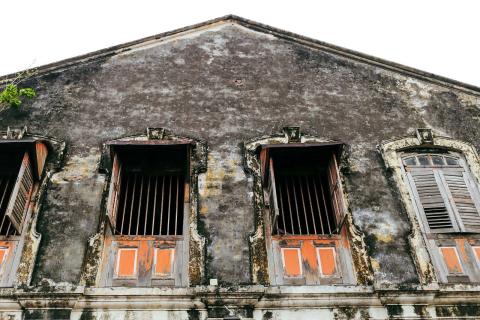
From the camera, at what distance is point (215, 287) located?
6859 millimetres

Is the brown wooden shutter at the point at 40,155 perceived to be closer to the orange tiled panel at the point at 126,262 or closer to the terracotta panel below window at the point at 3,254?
the terracotta panel below window at the point at 3,254

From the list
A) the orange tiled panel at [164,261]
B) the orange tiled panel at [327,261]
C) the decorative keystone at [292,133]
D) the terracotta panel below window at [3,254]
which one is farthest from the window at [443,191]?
the terracotta panel below window at [3,254]

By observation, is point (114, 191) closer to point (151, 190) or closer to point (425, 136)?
point (151, 190)

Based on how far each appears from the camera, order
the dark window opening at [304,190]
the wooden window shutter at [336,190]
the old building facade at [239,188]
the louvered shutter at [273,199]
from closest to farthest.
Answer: the old building facade at [239,188] < the louvered shutter at [273,199] < the wooden window shutter at [336,190] < the dark window opening at [304,190]

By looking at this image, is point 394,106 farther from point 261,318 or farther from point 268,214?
point 261,318

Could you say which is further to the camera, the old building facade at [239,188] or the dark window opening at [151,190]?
the dark window opening at [151,190]

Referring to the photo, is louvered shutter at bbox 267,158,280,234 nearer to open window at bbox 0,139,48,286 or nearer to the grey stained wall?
the grey stained wall

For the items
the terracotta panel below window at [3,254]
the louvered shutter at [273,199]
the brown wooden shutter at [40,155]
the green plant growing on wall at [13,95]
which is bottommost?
the terracotta panel below window at [3,254]

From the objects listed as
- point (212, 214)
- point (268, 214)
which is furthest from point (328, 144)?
point (212, 214)

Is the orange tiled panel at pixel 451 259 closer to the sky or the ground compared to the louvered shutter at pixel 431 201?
closer to the ground

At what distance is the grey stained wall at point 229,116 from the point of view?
297 inches

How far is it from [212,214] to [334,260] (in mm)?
1728

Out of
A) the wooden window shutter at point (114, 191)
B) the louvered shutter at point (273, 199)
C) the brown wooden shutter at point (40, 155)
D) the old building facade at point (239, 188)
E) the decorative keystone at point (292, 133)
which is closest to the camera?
the old building facade at point (239, 188)

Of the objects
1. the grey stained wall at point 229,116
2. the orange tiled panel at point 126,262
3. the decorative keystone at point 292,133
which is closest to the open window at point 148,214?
the orange tiled panel at point 126,262
